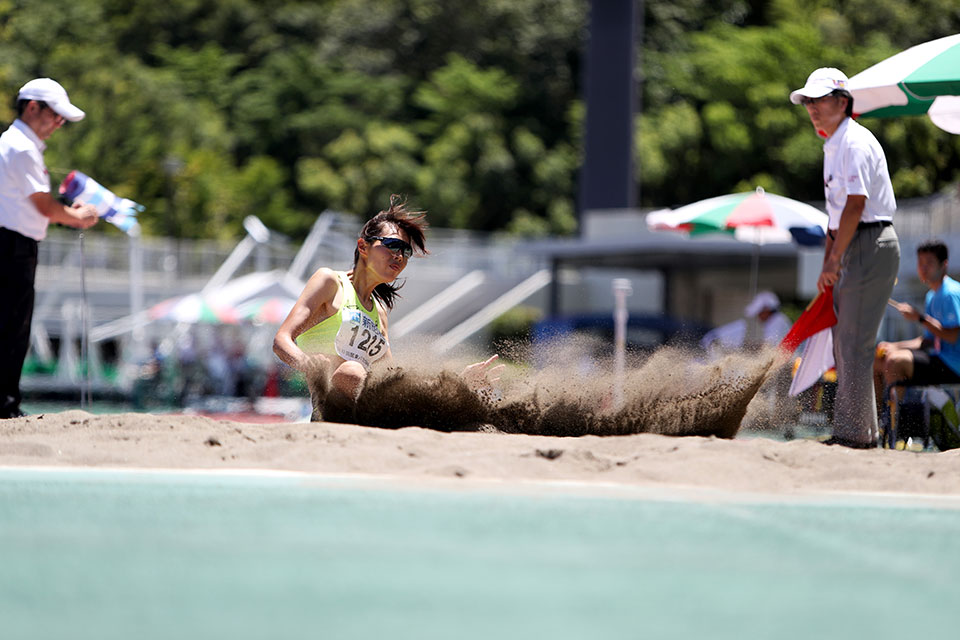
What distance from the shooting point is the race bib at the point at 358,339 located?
592 centimetres

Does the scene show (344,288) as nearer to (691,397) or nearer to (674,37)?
(691,397)

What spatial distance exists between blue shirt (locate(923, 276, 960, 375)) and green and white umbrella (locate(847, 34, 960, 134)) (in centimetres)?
115

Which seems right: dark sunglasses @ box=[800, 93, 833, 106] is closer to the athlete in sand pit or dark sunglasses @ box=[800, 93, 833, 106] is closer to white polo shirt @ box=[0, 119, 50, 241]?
the athlete in sand pit

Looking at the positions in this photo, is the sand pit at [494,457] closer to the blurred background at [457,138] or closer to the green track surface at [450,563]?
the green track surface at [450,563]

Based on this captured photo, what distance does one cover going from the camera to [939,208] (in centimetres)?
1883

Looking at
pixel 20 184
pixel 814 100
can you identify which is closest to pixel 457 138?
pixel 20 184

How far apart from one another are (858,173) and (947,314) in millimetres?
1830

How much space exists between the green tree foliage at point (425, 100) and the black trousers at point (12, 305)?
39752mm

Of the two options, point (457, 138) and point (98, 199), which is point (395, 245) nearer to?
point (98, 199)

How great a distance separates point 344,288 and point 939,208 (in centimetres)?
1501

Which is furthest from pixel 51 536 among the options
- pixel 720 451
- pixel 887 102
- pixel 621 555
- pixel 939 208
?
pixel 939 208

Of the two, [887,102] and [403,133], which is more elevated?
[403,133]

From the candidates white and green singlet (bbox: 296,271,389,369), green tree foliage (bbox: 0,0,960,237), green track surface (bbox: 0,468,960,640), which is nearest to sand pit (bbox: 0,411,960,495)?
green track surface (bbox: 0,468,960,640)

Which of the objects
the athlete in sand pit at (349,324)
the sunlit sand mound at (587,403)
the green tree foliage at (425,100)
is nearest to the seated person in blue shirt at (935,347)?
the sunlit sand mound at (587,403)
